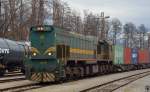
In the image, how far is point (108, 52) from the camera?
38875 millimetres

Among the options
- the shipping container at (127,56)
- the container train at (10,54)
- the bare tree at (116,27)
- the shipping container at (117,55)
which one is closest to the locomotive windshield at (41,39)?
the container train at (10,54)

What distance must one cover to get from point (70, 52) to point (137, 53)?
32314mm

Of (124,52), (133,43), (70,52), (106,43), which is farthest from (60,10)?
(133,43)

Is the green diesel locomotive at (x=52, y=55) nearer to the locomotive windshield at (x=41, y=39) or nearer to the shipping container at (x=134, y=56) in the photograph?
the locomotive windshield at (x=41, y=39)

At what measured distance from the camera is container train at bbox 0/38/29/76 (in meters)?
31.2

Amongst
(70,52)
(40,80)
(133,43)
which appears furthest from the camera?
(133,43)

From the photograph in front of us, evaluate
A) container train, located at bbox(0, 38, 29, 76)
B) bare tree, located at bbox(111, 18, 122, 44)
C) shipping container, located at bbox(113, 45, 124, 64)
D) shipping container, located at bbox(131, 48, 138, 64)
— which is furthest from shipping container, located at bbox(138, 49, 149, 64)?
bare tree, located at bbox(111, 18, 122, 44)

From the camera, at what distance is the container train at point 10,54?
3117 centimetres

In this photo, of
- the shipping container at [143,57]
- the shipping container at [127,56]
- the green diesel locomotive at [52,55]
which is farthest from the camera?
the shipping container at [143,57]

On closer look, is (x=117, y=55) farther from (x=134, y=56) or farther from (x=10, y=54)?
(x=10, y=54)

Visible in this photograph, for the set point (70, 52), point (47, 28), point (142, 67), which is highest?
point (47, 28)

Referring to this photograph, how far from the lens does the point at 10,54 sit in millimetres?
32531

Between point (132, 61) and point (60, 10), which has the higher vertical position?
point (60, 10)

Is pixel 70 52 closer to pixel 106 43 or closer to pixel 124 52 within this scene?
pixel 106 43
